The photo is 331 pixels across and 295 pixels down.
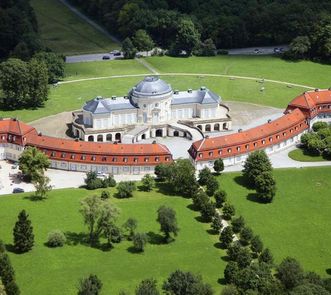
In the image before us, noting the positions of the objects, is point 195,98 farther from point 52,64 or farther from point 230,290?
point 230,290

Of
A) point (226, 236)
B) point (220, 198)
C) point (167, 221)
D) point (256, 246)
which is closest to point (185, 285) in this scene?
point (226, 236)

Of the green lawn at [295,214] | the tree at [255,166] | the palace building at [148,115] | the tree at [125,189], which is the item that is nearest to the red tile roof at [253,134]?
the green lawn at [295,214]

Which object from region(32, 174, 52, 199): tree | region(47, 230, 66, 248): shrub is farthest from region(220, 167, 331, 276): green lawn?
region(32, 174, 52, 199): tree

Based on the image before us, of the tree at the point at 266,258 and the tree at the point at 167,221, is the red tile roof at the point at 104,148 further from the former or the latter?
the tree at the point at 266,258

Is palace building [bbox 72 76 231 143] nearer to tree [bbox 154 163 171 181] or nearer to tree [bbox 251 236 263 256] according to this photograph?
tree [bbox 154 163 171 181]

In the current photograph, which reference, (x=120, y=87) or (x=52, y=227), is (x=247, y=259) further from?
(x=120, y=87)
